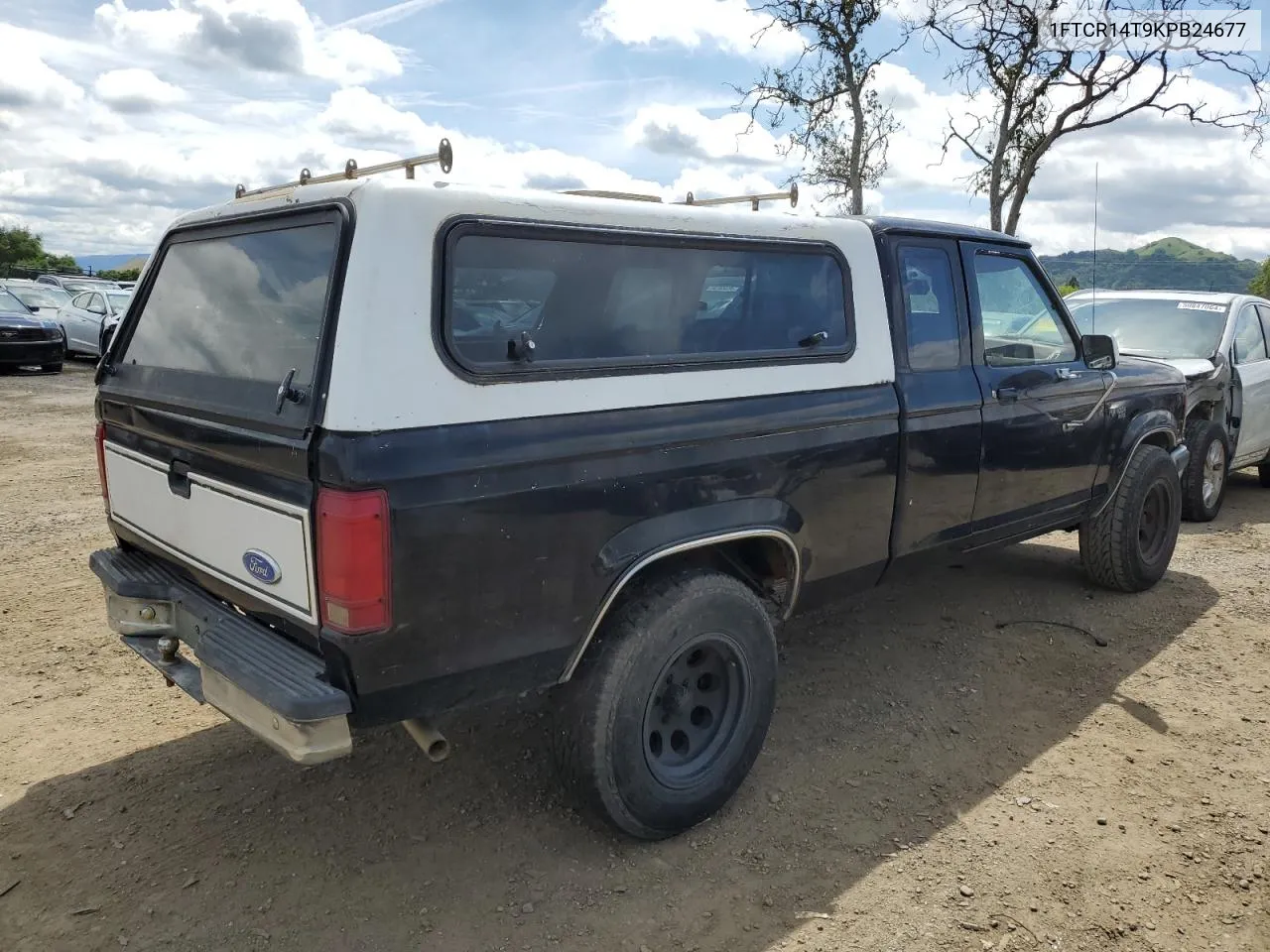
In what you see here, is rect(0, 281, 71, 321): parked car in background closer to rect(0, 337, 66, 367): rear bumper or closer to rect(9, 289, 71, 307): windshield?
rect(9, 289, 71, 307): windshield

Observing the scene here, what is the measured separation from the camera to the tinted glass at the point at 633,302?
2490mm

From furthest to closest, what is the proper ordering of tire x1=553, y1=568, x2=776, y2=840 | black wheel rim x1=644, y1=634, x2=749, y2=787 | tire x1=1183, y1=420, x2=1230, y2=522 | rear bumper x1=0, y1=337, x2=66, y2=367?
1. rear bumper x1=0, y1=337, x2=66, y2=367
2. tire x1=1183, y1=420, x2=1230, y2=522
3. black wheel rim x1=644, y1=634, x2=749, y2=787
4. tire x1=553, y1=568, x2=776, y2=840

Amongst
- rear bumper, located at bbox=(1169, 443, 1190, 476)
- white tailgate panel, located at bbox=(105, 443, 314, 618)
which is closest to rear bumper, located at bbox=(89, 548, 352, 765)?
white tailgate panel, located at bbox=(105, 443, 314, 618)

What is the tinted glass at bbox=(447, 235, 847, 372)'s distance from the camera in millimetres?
2490

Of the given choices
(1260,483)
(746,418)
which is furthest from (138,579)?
(1260,483)

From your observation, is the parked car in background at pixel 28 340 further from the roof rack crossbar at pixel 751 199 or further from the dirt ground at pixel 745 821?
the roof rack crossbar at pixel 751 199

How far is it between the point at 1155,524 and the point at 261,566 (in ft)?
15.8

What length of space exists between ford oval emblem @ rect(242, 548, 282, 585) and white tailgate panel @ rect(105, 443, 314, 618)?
0.04ft

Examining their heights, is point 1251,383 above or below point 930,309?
below

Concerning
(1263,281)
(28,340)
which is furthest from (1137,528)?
(1263,281)

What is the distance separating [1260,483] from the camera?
8578 millimetres

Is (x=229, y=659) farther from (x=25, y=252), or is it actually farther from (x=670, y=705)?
(x=25, y=252)

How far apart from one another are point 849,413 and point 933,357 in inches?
25.0

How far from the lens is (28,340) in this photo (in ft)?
48.8
